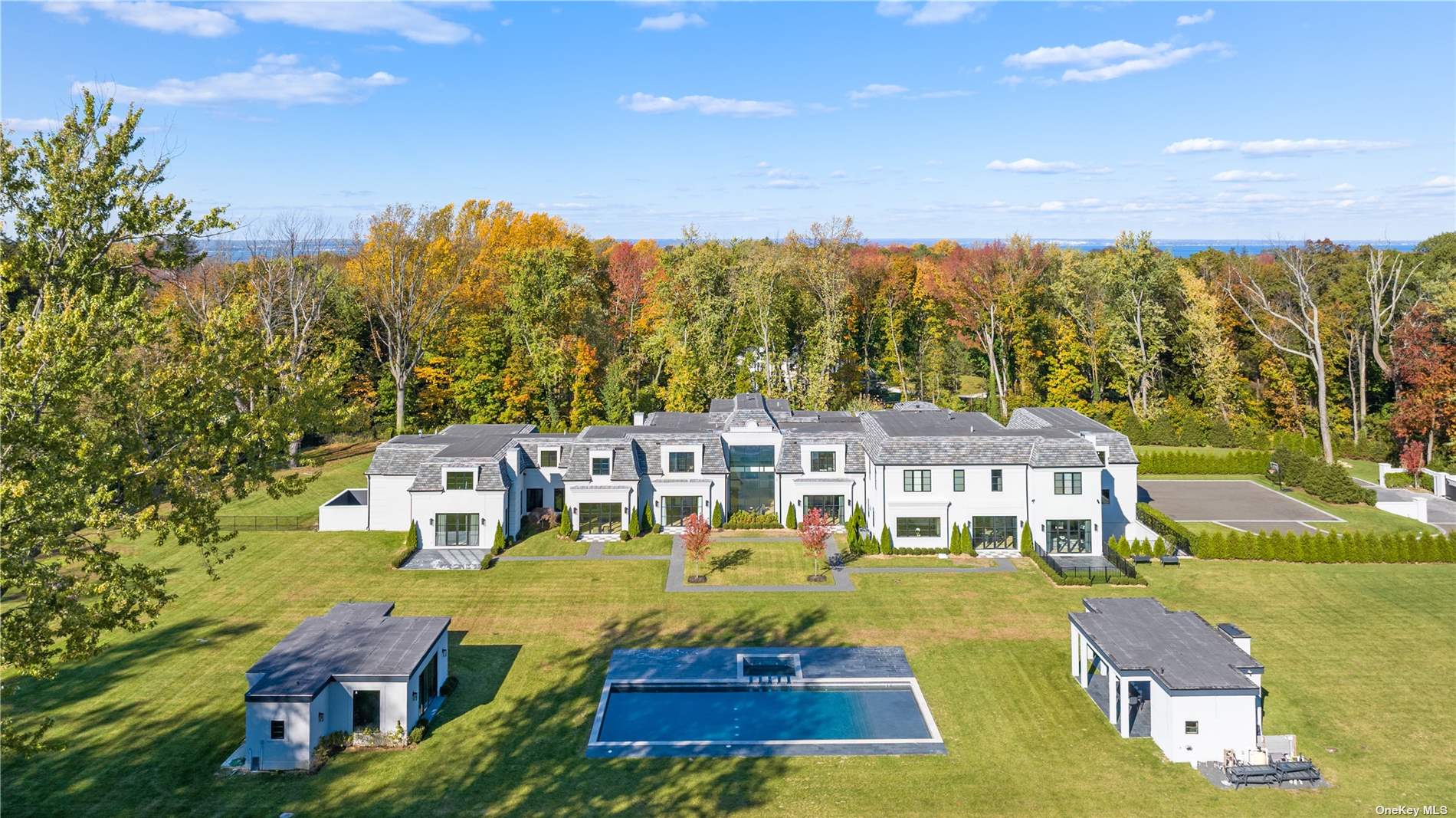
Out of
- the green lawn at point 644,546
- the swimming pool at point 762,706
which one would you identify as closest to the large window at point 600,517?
the green lawn at point 644,546

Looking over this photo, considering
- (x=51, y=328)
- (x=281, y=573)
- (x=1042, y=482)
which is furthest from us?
(x=1042, y=482)

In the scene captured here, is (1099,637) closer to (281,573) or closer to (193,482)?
(193,482)

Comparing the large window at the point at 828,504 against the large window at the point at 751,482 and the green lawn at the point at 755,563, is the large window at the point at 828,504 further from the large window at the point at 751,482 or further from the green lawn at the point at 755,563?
the green lawn at the point at 755,563

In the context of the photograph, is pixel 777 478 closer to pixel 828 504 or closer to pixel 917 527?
pixel 828 504

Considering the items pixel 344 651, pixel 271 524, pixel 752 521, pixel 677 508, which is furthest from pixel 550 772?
pixel 271 524

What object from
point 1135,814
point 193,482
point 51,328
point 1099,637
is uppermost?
point 51,328

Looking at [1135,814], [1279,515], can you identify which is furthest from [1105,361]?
[1135,814]
